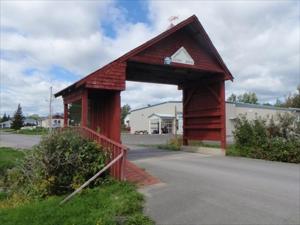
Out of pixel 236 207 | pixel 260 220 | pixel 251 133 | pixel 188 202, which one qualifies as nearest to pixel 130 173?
pixel 188 202

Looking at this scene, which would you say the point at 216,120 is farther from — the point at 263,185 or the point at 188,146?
the point at 263,185

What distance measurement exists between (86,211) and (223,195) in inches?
127

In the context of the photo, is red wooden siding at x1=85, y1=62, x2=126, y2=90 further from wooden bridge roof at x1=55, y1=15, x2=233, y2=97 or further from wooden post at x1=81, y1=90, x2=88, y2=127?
wooden post at x1=81, y1=90, x2=88, y2=127

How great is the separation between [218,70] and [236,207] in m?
10.1

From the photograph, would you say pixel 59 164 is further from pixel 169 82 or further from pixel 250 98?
pixel 250 98

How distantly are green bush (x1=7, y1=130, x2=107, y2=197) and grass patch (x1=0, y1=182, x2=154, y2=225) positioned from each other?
64 centimetres

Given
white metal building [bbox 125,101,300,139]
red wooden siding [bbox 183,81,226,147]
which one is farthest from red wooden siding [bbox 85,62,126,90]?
white metal building [bbox 125,101,300,139]

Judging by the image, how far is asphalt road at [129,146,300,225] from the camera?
630cm

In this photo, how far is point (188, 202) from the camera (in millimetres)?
7176

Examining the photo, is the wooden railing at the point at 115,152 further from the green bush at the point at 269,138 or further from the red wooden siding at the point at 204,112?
the red wooden siding at the point at 204,112

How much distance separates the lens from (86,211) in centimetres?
643

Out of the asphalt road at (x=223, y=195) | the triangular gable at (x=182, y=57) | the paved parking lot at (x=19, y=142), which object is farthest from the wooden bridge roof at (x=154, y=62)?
the paved parking lot at (x=19, y=142)

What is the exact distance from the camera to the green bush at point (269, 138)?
45.7ft

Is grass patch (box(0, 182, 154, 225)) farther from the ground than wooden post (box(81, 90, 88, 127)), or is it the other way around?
wooden post (box(81, 90, 88, 127))
